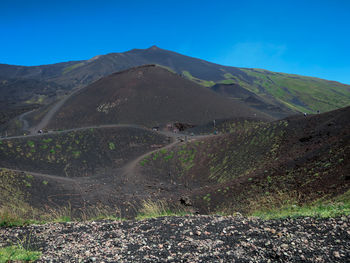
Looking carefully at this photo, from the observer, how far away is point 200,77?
155875 millimetres

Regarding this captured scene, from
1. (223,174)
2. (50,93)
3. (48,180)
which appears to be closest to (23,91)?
(50,93)

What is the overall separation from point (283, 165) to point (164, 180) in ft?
42.3

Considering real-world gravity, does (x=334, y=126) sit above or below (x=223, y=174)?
above

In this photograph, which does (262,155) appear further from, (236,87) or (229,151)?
(236,87)

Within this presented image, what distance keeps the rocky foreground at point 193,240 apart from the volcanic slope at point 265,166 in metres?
3.09

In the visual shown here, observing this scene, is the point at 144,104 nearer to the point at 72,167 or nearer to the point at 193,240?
the point at 72,167

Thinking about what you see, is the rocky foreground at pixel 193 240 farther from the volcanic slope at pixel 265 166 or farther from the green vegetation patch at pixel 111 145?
the green vegetation patch at pixel 111 145

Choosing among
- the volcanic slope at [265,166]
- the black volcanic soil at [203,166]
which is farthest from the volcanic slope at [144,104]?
the volcanic slope at [265,166]

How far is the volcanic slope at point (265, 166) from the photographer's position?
10312 millimetres

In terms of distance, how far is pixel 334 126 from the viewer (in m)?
18.9

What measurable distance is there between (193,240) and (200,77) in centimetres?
Result: 15658

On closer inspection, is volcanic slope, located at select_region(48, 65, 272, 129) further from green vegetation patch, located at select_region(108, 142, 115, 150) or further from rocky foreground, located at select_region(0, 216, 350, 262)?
rocky foreground, located at select_region(0, 216, 350, 262)

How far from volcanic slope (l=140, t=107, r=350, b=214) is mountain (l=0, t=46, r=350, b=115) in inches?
3769

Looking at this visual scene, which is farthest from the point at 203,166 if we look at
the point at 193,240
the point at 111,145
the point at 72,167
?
the point at 193,240
